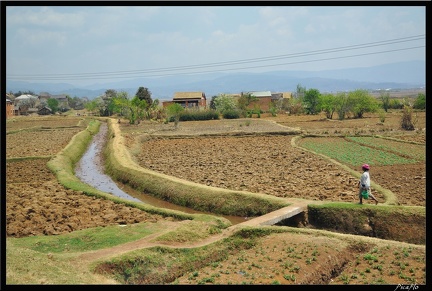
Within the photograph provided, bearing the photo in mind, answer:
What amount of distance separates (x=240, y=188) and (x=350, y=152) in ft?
33.9

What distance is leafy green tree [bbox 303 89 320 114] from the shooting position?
58.1m

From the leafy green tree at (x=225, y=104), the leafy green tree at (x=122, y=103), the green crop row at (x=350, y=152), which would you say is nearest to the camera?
the green crop row at (x=350, y=152)

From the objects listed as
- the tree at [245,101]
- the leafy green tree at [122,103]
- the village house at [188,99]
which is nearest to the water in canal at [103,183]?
the leafy green tree at [122,103]

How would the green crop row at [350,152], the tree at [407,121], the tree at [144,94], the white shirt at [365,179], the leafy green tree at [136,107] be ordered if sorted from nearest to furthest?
the white shirt at [365,179]
the green crop row at [350,152]
the tree at [407,121]
the leafy green tree at [136,107]
the tree at [144,94]

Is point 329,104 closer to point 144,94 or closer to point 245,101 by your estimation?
point 245,101

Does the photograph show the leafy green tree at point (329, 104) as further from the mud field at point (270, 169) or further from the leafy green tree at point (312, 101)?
the mud field at point (270, 169)

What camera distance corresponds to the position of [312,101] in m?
59.8

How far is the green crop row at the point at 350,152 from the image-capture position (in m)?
20.0

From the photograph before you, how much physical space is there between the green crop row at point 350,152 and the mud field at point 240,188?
3.67ft

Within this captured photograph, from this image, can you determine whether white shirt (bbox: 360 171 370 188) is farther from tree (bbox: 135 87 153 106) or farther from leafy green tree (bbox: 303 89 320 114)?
tree (bbox: 135 87 153 106)

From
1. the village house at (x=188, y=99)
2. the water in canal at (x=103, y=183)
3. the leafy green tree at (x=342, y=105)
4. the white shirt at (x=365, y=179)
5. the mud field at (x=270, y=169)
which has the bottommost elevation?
the water in canal at (x=103, y=183)

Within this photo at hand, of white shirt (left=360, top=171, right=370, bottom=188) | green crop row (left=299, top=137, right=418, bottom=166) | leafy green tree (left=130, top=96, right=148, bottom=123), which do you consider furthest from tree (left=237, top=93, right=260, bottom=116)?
white shirt (left=360, top=171, right=370, bottom=188)

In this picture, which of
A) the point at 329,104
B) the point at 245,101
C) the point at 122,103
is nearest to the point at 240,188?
the point at 122,103

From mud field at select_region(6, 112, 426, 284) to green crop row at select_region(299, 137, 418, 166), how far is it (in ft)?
3.67
